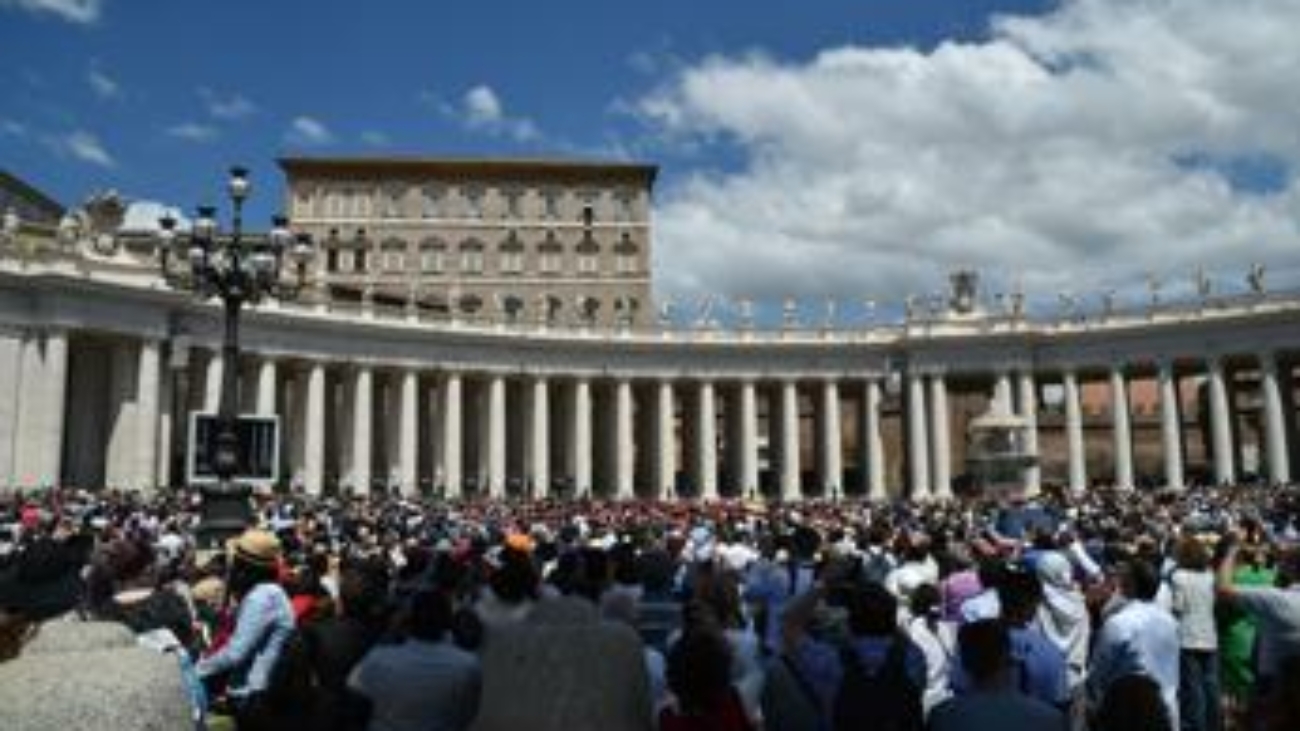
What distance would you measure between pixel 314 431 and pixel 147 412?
9.37 metres

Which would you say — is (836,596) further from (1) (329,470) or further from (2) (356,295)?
(2) (356,295)

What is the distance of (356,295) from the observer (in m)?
78.8

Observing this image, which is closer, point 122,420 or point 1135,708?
point 1135,708

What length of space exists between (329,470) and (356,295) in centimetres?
1416

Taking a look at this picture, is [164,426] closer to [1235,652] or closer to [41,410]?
[41,410]

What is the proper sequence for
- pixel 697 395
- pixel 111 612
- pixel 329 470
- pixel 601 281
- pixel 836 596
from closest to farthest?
pixel 836 596, pixel 111 612, pixel 329 470, pixel 697 395, pixel 601 281

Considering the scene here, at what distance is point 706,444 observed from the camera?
7475cm

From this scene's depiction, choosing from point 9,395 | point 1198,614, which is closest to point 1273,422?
point 1198,614

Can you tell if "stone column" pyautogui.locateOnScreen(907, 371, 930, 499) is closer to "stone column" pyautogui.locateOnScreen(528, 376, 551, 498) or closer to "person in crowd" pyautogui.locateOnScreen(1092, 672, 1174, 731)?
"stone column" pyautogui.locateOnScreen(528, 376, 551, 498)

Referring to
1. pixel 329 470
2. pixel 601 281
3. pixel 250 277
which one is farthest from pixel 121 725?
pixel 601 281

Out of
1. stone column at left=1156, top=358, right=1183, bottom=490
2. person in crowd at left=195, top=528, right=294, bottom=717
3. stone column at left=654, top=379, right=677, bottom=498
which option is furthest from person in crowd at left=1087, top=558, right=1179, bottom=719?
stone column at left=654, top=379, right=677, bottom=498

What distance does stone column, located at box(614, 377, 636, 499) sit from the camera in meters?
72.7

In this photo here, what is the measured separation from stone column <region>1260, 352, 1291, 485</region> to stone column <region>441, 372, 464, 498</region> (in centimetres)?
4456

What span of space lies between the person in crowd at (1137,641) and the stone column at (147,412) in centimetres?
5148
